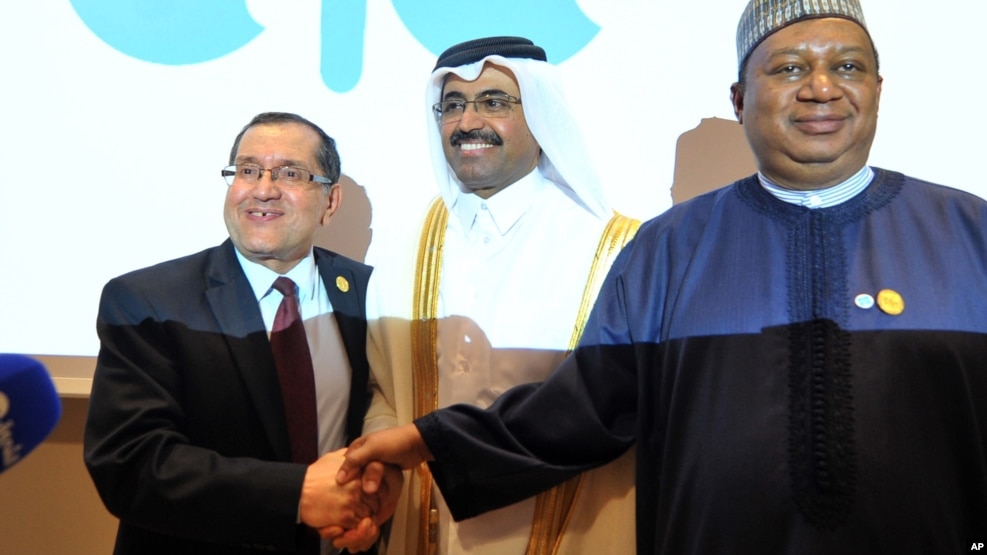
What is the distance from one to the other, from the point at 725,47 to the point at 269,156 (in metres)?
1.49

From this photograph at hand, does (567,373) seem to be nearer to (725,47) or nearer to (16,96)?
(725,47)

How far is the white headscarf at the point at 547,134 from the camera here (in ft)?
8.09

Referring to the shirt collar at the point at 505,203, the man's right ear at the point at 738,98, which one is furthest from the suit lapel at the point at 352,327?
the man's right ear at the point at 738,98

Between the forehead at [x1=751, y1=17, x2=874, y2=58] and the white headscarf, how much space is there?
70 centimetres

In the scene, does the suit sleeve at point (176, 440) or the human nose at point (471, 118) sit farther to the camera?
the human nose at point (471, 118)

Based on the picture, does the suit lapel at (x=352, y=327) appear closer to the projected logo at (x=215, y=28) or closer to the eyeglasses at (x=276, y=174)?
the eyeglasses at (x=276, y=174)

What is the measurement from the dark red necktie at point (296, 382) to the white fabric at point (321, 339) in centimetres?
3

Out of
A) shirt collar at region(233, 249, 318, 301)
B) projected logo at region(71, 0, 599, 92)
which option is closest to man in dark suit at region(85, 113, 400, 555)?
shirt collar at region(233, 249, 318, 301)

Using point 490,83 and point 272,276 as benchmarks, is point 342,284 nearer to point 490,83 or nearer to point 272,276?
point 272,276

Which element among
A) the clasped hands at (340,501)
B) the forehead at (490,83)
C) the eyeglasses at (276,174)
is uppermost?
the forehead at (490,83)

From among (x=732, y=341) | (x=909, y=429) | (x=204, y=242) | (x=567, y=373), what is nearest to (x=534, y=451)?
(x=567, y=373)

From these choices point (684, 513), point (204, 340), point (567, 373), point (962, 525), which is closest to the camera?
point (962, 525)

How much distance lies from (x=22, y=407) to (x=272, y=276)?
135cm

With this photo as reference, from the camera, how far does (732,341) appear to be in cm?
183
